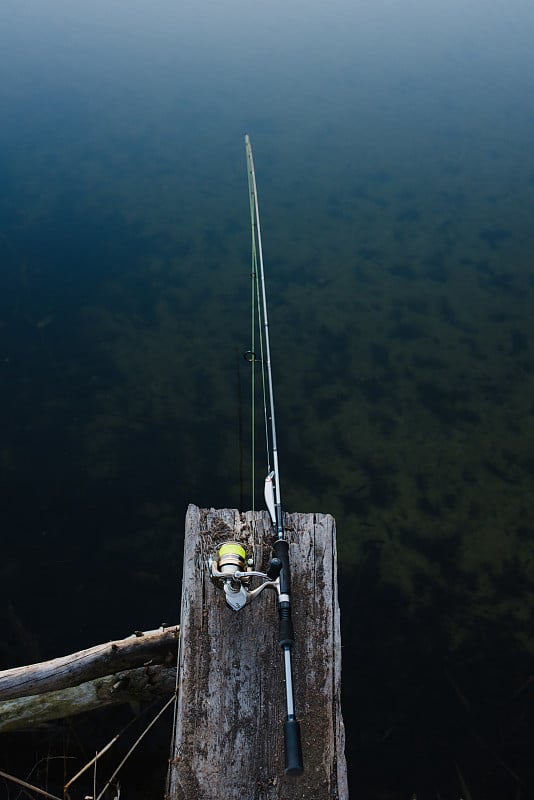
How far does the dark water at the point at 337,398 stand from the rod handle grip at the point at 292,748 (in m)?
2.10

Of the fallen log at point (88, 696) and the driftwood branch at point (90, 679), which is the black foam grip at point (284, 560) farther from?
the fallen log at point (88, 696)

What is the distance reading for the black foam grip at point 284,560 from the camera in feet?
9.22

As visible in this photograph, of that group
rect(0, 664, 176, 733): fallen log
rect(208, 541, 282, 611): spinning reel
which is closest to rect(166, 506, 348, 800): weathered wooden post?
rect(208, 541, 282, 611): spinning reel

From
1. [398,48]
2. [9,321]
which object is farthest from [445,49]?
[9,321]

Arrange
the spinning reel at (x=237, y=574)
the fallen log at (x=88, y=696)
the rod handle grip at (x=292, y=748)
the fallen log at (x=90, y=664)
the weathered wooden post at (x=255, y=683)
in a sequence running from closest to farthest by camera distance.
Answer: the rod handle grip at (x=292, y=748)
the weathered wooden post at (x=255, y=683)
the spinning reel at (x=237, y=574)
the fallen log at (x=90, y=664)
the fallen log at (x=88, y=696)

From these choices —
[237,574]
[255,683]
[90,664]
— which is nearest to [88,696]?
[90,664]

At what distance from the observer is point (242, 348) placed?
6.54 meters

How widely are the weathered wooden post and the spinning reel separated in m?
0.07

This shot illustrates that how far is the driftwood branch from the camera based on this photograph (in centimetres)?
348

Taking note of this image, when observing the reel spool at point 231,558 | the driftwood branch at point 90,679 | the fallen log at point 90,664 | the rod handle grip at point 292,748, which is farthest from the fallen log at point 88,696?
the rod handle grip at point 292,748

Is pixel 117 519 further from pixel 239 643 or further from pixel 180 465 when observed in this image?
pixel 239 643

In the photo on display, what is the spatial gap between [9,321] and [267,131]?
185 inches

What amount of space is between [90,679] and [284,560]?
56.7 inches

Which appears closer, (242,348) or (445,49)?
(242,348)
